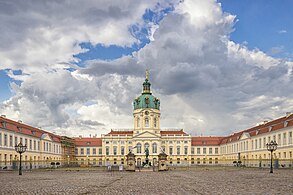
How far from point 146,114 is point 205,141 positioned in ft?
66.5

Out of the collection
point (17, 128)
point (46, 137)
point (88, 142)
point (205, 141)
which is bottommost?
point (88, 142)

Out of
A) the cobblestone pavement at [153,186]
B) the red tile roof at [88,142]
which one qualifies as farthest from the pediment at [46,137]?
the cobblestone pavement at [153,186]

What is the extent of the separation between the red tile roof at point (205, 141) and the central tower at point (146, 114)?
1213cm

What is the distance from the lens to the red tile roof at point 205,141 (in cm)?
11881

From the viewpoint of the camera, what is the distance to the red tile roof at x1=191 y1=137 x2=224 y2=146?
390 ft

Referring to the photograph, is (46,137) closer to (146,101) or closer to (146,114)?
(146,114)

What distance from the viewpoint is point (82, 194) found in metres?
17.6

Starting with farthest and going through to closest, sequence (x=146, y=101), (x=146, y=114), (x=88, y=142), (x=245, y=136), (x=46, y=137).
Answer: (x=88, y=142)
(x=146, y=101)
(x=146, y=114)
(x=46, y=137)
(x=245, y=136)

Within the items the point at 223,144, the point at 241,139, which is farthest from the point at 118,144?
the point at 241,139

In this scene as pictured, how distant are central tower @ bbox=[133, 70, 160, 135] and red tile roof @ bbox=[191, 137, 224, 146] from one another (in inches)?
477

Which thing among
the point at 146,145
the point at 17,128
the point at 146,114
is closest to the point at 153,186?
the point at 17,128

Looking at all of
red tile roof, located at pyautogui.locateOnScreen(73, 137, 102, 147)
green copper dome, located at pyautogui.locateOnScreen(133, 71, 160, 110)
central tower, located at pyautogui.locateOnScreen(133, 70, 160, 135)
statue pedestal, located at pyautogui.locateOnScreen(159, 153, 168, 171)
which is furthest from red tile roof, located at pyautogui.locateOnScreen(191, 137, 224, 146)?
statue pedestal, located at pyautogui.locateOnScreen(159, 153, 168, 171)

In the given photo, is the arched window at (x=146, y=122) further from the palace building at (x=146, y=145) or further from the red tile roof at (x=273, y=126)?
the red tile roof at (x=273, y=126)

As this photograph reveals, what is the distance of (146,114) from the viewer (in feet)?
371
